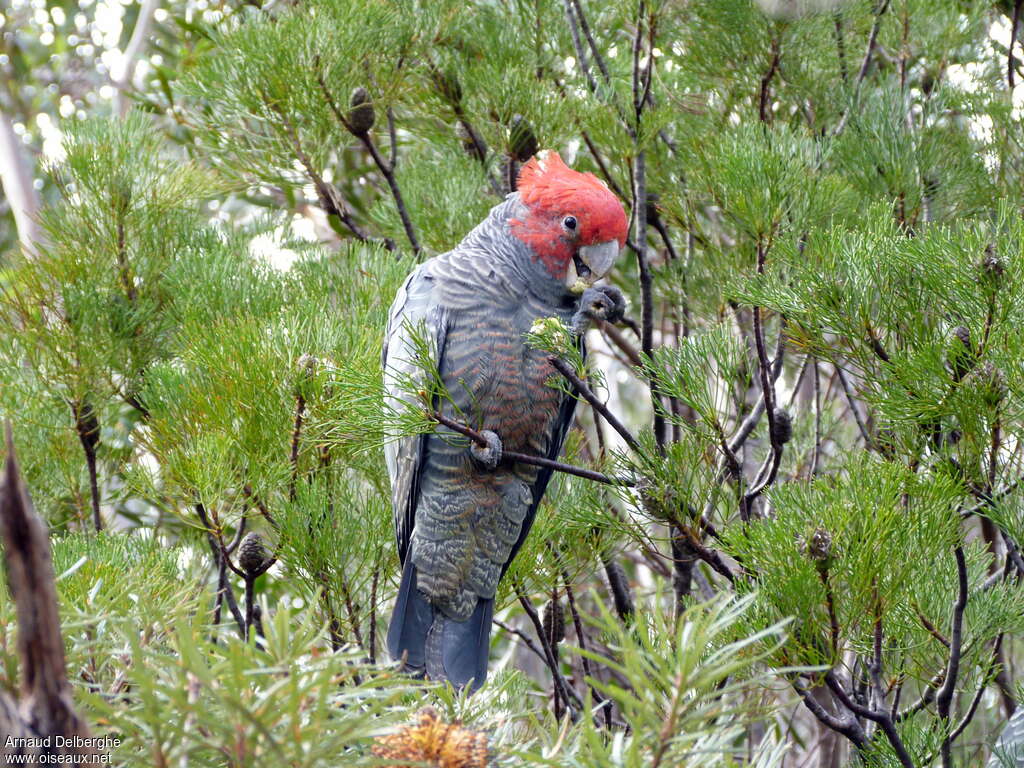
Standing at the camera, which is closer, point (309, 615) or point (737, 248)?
point (309, 615)

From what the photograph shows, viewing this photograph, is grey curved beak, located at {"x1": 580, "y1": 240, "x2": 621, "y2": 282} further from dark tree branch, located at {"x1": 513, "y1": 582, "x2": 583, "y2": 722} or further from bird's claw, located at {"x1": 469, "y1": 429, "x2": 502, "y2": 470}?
dark tree branch, located at {"x1": 513, "y1": 582, "x2": 583, "y2": 722}

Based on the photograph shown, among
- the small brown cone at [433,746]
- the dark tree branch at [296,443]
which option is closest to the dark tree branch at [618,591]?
the dark tree branch at [296,443]

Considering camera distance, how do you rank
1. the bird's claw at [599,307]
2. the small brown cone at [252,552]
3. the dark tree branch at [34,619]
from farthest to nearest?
1. the bird's claw at [599,307]
2. the small brown cone at [252,552]
3. the dark tree branch at [34,619]

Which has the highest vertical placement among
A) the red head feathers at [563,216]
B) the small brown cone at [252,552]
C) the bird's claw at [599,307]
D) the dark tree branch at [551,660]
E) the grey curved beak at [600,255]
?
the red head feathers at [563,216]

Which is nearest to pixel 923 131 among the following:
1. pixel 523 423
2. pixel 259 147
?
pixel 523 423

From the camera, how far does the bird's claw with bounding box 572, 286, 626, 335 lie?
1.42 meters

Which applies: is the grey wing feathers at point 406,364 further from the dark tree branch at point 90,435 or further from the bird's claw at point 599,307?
the dark tree branch at point 90,435

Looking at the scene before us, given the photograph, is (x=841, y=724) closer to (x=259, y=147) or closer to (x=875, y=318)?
(x=875, y=318)

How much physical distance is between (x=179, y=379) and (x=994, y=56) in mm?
1824

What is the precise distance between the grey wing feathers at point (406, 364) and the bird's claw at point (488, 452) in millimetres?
109

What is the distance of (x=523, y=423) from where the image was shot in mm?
1601

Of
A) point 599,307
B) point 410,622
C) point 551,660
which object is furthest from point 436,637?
point 599,307

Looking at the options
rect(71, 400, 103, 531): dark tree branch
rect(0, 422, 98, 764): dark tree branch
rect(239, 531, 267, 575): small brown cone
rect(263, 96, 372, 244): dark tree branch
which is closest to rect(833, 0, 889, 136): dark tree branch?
rect(263, 96, 372, 244): dark tree branch

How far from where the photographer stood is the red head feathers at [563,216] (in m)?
1.59
